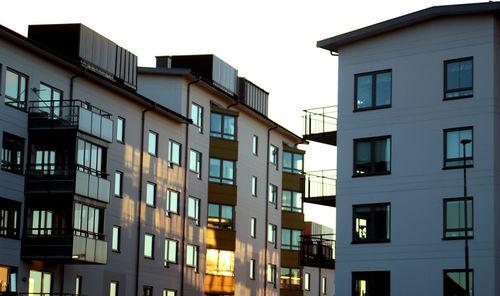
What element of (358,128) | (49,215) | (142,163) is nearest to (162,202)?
(142,163)

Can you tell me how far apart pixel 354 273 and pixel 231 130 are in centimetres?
2332

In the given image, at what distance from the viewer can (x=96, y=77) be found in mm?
47125

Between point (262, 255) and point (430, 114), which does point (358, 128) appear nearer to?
point (430, 114)

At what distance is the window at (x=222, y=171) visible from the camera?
200 ft

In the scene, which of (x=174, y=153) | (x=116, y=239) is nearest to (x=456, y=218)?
(x=116, y=239)

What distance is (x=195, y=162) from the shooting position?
58.9 meters

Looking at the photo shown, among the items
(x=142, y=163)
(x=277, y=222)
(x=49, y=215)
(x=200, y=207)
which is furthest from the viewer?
(x=277, y=222)

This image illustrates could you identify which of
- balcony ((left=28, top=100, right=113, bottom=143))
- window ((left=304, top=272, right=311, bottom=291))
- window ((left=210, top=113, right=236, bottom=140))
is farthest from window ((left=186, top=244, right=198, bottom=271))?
window ((left=304, top=272, right=311, bottom=291))

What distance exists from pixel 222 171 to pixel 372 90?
70.4 feet

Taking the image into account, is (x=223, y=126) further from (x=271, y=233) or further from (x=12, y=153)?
(x=12, y=153)

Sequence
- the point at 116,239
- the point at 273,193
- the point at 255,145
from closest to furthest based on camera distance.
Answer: the point at 116,239, the point at 255,145, the point at 273,193

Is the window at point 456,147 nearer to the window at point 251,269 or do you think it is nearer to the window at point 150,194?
the window at point 150,194

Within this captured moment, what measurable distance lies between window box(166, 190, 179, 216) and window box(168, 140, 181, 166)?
1686 millimetres

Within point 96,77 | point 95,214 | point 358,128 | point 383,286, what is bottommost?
point 383,286
